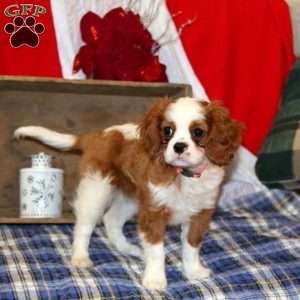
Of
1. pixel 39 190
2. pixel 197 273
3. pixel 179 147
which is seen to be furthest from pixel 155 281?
pixel 39 190

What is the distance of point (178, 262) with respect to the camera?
1.76 meters

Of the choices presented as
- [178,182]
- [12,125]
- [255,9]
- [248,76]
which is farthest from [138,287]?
[255,9]

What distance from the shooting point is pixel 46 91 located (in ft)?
7.74

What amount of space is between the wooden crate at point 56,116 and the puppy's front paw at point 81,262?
66 centimetres

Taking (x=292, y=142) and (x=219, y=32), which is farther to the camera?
(x=219, y=32)

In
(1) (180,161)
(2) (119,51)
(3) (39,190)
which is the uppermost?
(2) (119,51)

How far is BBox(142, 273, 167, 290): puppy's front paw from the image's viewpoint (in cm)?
153

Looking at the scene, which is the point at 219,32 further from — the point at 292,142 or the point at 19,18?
the point at 19,18

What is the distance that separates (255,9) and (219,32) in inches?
7.7

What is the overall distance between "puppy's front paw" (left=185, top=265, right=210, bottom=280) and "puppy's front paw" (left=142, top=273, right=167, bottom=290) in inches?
3.4

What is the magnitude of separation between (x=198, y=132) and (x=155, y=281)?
38 cm

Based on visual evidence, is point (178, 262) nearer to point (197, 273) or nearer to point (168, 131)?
point (197, 273)

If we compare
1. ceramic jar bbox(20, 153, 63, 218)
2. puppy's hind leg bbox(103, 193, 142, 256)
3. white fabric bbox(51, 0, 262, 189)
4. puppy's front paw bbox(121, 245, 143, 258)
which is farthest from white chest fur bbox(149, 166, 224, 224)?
white fabric bbox(51, 0, 262, 189)

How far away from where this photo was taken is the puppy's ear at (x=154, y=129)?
162 cm
